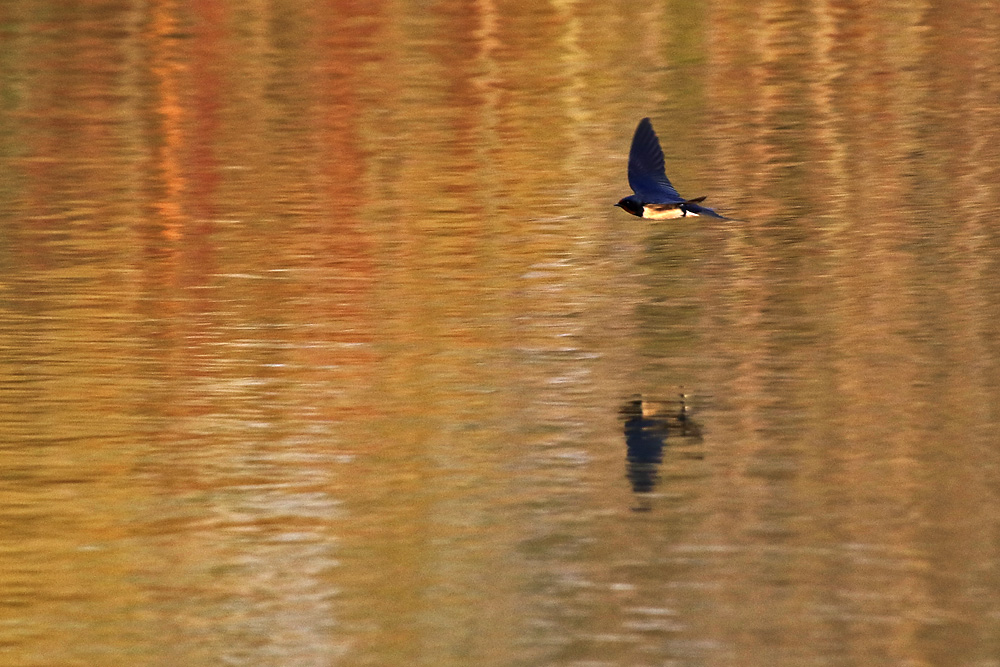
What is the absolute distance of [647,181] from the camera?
9859mm

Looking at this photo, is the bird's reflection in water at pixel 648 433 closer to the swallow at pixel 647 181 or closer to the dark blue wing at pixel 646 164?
the swallow at pixel 647 181

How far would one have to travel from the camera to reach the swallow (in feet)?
31.3

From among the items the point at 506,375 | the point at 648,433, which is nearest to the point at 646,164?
the point at 506,375

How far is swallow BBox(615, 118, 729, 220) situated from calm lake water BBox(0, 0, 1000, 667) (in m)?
0.54

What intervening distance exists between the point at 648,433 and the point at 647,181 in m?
2.27

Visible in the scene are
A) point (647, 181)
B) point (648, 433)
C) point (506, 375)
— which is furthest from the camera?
point (647, 181)

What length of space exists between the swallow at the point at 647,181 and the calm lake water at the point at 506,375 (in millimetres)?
542

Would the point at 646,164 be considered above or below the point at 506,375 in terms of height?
above

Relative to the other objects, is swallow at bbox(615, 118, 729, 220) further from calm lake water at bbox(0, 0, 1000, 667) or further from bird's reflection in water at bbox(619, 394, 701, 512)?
bird's reflection in water at bbox(619, 394, 701, 512)

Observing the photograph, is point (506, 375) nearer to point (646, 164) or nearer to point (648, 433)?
point (648, 433)

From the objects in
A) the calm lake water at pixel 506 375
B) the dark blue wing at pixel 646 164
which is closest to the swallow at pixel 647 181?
the dark blue wing at pixel 646 164

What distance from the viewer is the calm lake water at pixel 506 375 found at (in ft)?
20.7

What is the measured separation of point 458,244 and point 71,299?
2269mm

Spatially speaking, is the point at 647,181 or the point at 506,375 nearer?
the point at 506,375
